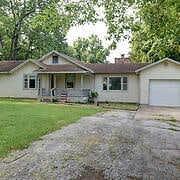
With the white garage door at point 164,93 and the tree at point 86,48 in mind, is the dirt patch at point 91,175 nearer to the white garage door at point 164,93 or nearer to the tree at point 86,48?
the white garage door at point 164,93

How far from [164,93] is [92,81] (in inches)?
263

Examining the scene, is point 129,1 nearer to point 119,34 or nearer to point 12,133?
point 119,34

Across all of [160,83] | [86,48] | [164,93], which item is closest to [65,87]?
[160,83]

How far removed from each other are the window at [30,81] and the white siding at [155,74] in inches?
406

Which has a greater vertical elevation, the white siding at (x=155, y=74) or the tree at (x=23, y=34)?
the tree at (x=23, y=34)

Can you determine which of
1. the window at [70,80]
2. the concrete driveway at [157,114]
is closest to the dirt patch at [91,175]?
the concrete driveway at [157,114]

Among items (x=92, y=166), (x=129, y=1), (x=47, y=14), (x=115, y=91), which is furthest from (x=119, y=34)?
(x=115, y=91)

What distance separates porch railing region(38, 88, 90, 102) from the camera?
22.4 m

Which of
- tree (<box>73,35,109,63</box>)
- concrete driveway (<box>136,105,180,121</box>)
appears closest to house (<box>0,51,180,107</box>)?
concrete driveway (<box>136,105,180,121</box>)

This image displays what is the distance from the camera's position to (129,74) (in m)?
22.7

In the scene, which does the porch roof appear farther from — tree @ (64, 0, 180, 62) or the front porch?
tree @ (64, 0, 180, 62)

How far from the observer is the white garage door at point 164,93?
2081 cm

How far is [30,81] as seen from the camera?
24.8m

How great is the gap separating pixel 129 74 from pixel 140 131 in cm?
1391
